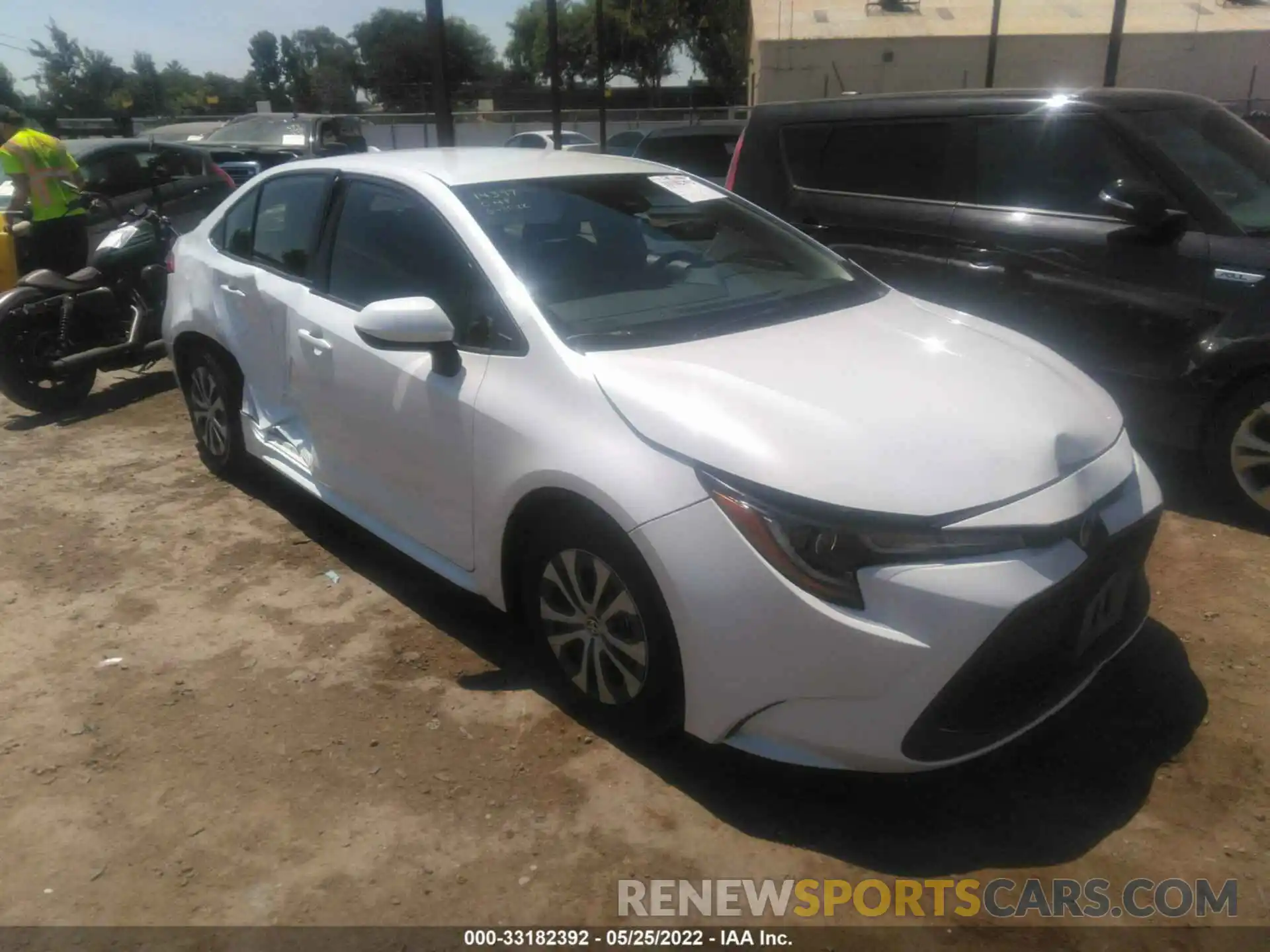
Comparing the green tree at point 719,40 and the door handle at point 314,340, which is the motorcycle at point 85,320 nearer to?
the door handle at point 314,340

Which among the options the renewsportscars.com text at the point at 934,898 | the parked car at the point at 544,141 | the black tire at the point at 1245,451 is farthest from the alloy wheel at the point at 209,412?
the parked car at the point at 544,141

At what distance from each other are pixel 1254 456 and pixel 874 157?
251cm

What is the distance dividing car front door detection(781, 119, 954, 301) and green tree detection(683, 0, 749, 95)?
50660 millimetres

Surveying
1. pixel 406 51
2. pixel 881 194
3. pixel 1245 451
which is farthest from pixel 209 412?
pixel 406 51

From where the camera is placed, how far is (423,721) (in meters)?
3.23

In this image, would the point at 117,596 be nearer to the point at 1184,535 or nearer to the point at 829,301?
the point at 829,301

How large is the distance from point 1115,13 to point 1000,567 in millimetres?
16863

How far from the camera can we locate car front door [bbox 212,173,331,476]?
416 centimetres

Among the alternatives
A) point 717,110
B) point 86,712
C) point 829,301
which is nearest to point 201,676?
point 86,712

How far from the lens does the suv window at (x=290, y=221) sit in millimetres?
4156

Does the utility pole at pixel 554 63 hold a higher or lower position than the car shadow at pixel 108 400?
higher

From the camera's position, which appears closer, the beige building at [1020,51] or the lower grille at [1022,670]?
the lower grille at [1022,670]

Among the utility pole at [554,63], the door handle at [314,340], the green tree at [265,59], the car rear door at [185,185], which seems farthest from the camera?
the green tree at [265,59]

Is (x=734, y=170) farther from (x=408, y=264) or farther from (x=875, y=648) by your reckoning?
(x=875, y=648)
